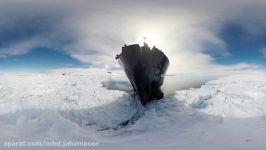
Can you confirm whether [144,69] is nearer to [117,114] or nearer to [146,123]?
[117,114]

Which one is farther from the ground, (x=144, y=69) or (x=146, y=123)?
(x=144, y=69)

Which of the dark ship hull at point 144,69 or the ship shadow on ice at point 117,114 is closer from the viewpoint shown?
the ship shadow on ice at point 117,114

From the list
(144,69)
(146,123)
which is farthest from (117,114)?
(144,69)

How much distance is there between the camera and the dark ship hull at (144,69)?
45.8ft

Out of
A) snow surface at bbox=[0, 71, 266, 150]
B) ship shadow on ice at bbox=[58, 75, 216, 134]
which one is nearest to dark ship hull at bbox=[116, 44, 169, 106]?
ship shadow on ice at bbox=[58, 75, 216, 134]

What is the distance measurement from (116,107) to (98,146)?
622 cm

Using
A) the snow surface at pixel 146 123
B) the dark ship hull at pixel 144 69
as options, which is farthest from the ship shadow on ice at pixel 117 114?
the dark ship hull at pixel 144 69

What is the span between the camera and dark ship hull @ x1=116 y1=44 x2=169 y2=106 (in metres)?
13.9

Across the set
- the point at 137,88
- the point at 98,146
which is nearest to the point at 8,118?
the point at 98,146

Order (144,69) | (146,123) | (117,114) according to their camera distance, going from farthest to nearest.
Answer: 1. (144,69)
2. (117,114)
3. (146,123)

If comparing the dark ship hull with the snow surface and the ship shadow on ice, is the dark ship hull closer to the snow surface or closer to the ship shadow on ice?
the ship shadow on ice

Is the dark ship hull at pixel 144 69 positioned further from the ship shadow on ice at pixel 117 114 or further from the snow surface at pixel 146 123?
the snow surface at pixel 146 123

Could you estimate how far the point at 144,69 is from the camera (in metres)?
14.2

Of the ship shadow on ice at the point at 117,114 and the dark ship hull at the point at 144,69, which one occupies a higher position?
the dark ship hull at the point at 144,69
